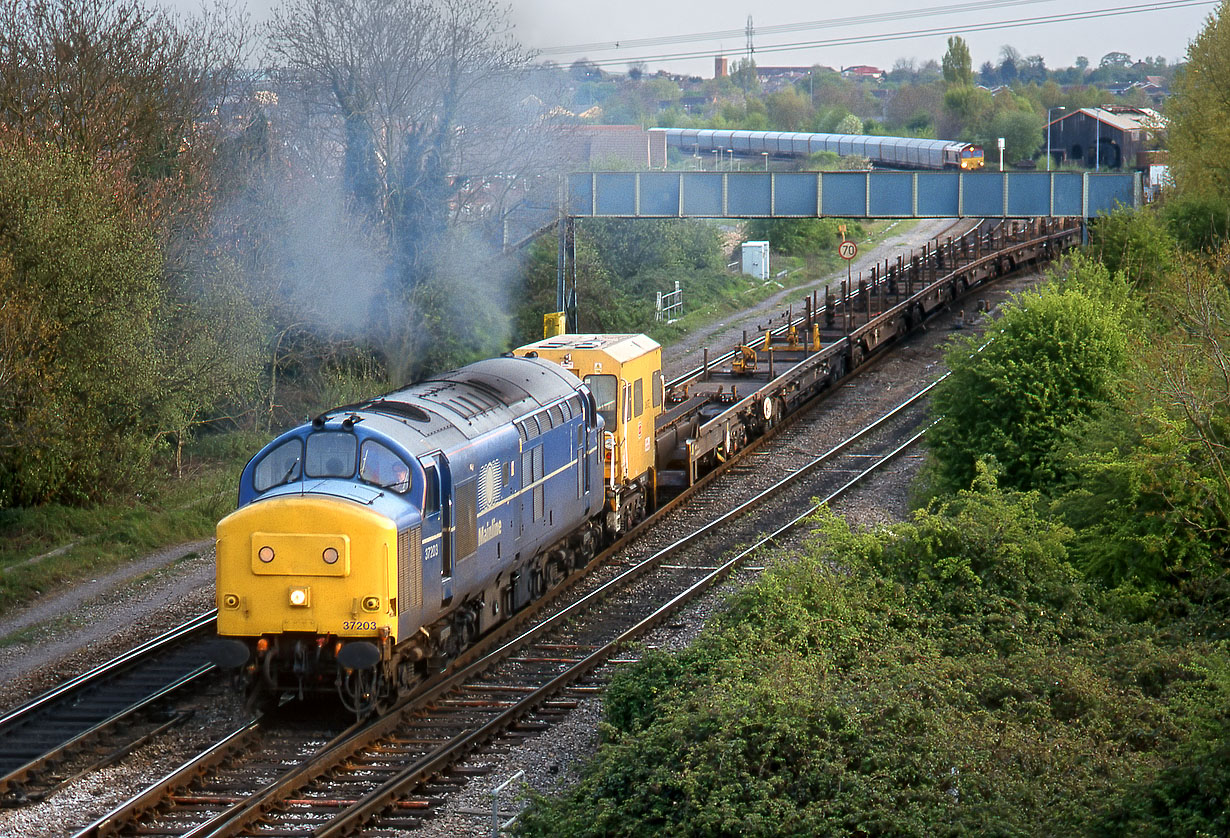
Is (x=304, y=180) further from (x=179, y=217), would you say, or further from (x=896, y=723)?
(x=896, y=723)

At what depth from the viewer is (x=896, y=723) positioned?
10.4 metres

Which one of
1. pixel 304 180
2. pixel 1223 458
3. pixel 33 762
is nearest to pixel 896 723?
pixel 1223 458

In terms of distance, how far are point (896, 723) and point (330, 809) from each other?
4.96 m

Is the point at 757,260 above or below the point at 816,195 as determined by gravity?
below

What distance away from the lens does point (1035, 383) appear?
20625mm

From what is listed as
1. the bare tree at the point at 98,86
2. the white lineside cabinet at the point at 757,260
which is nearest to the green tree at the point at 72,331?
the bare tree at the point at 98,86

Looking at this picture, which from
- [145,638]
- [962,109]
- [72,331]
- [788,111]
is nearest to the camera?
[145,638]

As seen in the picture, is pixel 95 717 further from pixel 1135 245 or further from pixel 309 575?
pixel 1135 245

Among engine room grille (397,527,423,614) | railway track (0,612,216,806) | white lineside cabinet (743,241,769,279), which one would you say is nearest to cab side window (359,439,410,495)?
engine room grille (397,527,423,614)

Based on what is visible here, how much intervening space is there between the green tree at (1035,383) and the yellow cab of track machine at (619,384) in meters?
4.90

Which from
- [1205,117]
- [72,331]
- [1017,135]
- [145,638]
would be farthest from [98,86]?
[1017,135]

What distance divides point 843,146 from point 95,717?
67576mm

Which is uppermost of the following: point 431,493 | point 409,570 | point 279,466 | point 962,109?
point 962,109

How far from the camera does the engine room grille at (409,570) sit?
12.8 m
